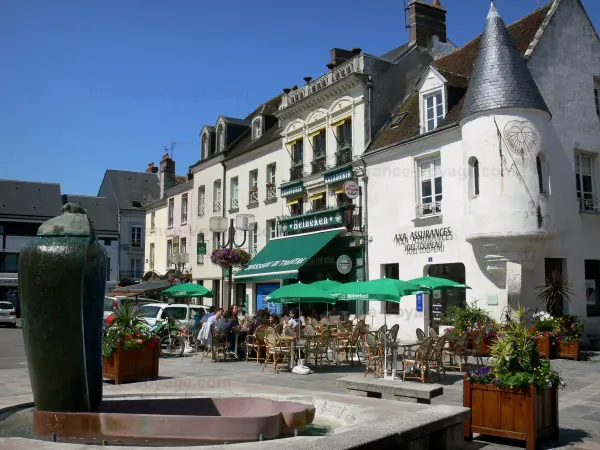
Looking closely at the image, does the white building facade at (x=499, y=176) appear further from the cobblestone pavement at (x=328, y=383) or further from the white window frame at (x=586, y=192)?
the cobblestone pavement at (x=328, y=383)

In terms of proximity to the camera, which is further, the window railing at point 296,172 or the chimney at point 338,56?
the chimney at point 338,56

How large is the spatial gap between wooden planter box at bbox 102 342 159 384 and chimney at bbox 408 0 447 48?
17.5 meters

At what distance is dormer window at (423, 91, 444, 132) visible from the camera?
18906 mm

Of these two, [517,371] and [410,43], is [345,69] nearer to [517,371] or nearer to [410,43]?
[410,43]

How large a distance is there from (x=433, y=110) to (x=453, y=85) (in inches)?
40.3

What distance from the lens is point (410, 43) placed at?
24.0m

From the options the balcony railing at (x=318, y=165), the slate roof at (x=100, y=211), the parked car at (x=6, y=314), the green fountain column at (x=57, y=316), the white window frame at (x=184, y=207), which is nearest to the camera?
the green fountain column at (x=57, y=316)

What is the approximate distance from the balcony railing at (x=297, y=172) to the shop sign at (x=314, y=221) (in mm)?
1958

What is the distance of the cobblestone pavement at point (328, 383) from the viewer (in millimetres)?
7227

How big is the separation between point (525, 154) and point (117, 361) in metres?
11.8

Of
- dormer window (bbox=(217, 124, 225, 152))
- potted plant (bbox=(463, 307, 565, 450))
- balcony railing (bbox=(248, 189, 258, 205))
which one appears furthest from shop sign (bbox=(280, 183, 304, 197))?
potted plant (bbox=(463, 307, 565, 450))

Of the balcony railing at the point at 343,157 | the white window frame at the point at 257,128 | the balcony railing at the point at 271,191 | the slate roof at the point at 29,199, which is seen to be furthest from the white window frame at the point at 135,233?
the balcony railing at the point at 343,157

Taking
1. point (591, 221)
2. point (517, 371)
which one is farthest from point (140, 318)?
point (591, 221)

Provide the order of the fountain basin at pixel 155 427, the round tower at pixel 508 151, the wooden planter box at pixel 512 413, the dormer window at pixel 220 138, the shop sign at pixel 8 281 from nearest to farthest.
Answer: the fountain basin at pixel 155 427 → the wooden planter box at pixel 512 413 → the round tower at pixel 508 151 → the dormer window at pixel 220 138 → the shop sign at pixel 8 281
